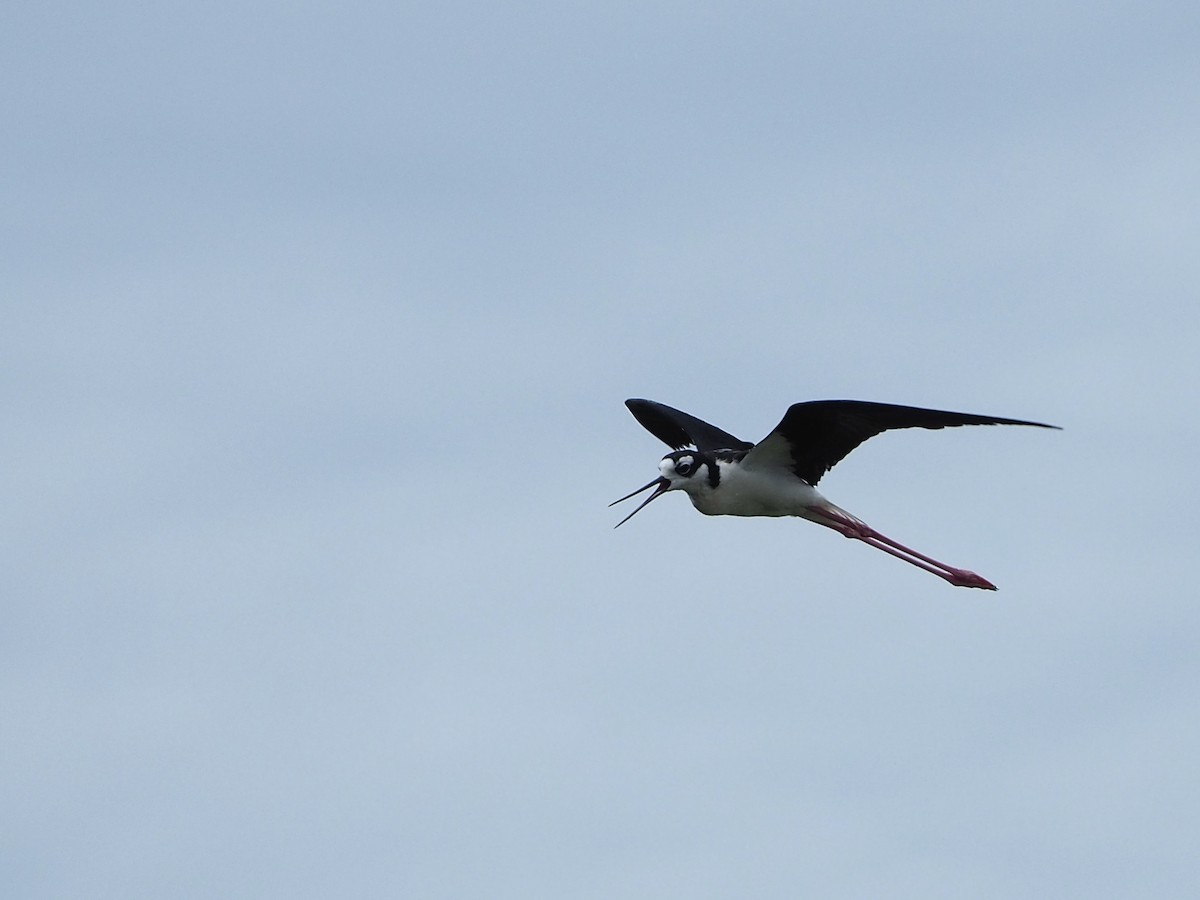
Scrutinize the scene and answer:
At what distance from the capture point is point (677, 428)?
1841 cm

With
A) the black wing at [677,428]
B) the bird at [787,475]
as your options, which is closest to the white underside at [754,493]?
the bird at [787,475]

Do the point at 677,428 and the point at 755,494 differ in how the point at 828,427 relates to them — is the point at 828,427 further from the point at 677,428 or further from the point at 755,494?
the point at 677,428

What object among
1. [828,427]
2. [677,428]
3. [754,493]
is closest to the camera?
[828,427]

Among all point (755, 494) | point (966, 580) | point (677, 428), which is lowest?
point (966, 580)

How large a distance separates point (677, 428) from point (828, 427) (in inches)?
136

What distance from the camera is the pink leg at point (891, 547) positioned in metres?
16.4

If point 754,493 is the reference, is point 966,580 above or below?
below

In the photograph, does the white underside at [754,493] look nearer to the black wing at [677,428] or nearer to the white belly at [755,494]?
the white belly at [755,494]

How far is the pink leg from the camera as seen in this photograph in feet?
53.7

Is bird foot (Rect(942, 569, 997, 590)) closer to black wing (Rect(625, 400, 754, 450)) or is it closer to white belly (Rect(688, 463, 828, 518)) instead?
white belly (Rect(688, 463, 828, 518))

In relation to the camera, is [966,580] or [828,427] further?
[966,580]

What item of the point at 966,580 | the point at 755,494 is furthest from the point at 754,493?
the point at 966,580

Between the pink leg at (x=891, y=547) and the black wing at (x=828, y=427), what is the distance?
1.73ft

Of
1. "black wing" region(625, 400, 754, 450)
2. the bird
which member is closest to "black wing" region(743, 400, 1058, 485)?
the bird
